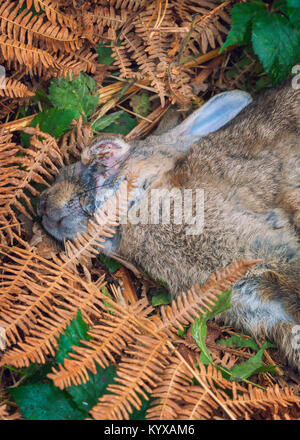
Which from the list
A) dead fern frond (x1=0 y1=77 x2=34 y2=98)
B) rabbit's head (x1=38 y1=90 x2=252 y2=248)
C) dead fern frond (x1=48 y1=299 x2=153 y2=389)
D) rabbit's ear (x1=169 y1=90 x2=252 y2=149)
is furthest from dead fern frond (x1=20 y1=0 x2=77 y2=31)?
dead fern frond (x1=48 y1=299 x2=153 y2=389)

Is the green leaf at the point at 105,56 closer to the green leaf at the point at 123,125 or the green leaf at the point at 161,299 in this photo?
the green leaf at the point at 123,125

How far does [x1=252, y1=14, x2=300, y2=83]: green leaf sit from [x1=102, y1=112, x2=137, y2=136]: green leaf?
1233 millimetres

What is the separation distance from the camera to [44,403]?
256 cm

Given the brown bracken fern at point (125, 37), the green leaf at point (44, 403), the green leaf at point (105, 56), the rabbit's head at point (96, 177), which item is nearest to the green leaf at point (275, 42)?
the brown bracken fern at point (125, 37)

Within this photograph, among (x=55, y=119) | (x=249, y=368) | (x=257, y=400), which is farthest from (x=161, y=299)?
(x=55, y=119)

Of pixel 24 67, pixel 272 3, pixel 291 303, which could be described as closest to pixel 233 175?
pixel 291 303

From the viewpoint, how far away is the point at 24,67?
360cm

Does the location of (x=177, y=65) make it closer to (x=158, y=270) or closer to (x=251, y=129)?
(x=251, y=129)

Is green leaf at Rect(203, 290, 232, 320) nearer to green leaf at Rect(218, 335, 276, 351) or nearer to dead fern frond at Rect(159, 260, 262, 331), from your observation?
dead fern frond at Rect(159, 260, 262, 331)

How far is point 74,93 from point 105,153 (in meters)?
0.70
